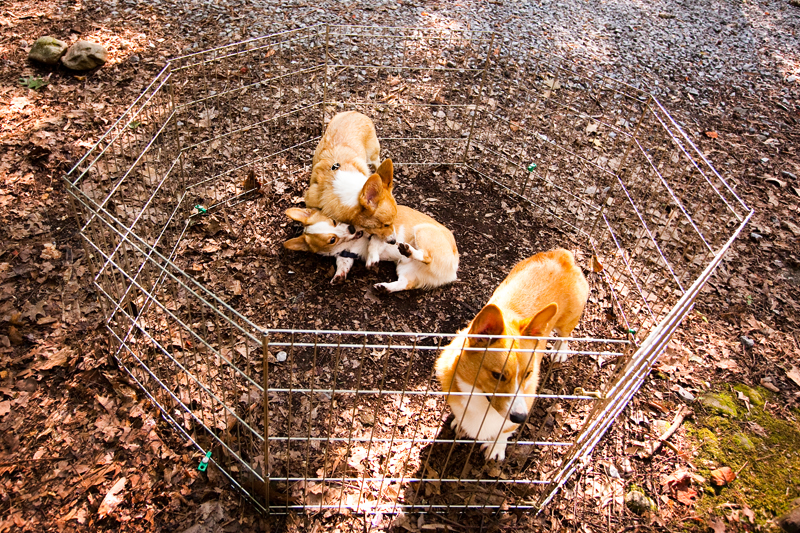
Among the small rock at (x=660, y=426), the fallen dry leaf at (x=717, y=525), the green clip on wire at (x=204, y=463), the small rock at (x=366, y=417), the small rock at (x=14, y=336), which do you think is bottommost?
→ the small rock at (x=366, y=417)

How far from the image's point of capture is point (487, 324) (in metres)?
2.79

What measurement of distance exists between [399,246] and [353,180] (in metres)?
0.74

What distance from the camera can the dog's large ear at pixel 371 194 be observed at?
13.8 ft

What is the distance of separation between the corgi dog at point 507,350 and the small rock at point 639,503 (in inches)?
33.0

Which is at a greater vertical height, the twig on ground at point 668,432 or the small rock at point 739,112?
the small rock at point 739,112

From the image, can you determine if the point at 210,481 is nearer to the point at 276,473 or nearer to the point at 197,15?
the point at 276,473

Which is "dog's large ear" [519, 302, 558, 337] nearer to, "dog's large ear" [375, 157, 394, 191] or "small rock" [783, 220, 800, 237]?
"dog's large ear" [375, 157, 394, 191]

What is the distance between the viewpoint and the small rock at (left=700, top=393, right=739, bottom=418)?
13.0 feet

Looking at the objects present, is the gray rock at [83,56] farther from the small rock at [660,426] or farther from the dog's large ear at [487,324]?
the small rock at [660,426]

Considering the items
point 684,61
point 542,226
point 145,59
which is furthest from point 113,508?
point 684,61

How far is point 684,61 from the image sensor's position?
321 inches

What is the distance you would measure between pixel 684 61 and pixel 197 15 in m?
7.31

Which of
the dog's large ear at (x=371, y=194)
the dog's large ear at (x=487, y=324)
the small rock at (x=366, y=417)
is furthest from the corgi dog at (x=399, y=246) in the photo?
the dog's large ear at (x=487, y=324)

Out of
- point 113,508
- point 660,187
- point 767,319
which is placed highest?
point 660,187
